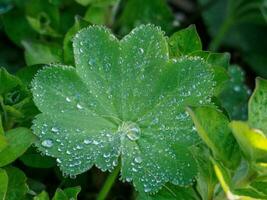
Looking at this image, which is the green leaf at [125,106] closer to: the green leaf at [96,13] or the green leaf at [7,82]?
the green leaf at [7,82]

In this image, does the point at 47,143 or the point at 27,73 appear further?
the point at 27,73

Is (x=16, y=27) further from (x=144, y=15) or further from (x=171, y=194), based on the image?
(x=171, y=194)

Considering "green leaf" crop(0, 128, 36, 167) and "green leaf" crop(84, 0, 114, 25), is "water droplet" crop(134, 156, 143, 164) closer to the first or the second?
"green leaf" crop(0, 128, 36, 167)

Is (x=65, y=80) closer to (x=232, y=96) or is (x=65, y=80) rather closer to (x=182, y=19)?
(x=232, y=96)

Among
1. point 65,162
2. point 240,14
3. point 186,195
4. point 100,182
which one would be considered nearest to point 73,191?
point 65,162

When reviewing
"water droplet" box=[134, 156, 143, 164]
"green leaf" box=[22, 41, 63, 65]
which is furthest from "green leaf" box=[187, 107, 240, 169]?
"green leaf" box=[22, 41, 63, 65]

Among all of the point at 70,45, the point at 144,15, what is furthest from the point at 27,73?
the point at 144,15
